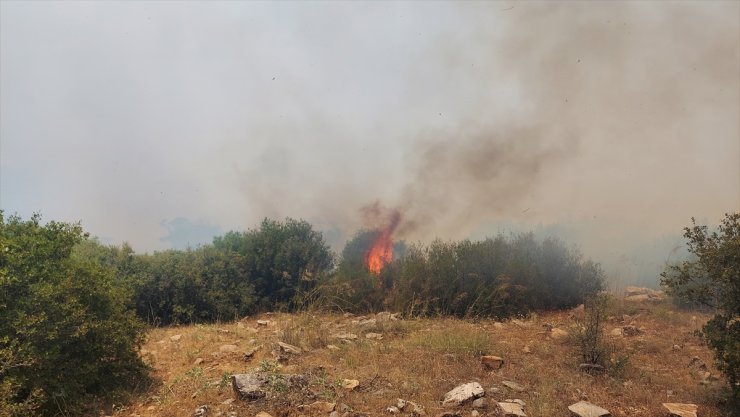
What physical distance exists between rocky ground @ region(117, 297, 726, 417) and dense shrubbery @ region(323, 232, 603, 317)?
5.29ft

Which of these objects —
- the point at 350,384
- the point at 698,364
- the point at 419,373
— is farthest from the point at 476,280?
the point at 350,384

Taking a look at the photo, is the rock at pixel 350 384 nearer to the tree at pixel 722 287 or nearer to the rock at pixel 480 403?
the rock at pixel 480 403

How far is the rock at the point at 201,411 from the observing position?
5698mm

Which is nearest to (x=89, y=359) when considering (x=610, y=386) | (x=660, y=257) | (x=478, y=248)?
(x=610, y=386)

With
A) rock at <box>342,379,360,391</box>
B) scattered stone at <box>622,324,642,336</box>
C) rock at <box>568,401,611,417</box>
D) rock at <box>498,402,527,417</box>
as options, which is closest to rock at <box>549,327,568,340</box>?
scattered stone at <box>622,324,642,336</box>

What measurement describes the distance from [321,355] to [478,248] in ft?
23.1

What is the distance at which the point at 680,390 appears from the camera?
21.3ft

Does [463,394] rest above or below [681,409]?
above

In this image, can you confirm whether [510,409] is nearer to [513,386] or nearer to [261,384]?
[513,386]

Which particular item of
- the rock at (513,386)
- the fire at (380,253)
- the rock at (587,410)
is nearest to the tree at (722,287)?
the rock at (587,410)

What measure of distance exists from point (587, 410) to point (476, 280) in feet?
24.0

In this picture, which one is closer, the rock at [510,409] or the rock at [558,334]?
the rock at [510,409]

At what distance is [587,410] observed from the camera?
5.47 meters

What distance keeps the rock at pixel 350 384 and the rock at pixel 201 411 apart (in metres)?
1.83
